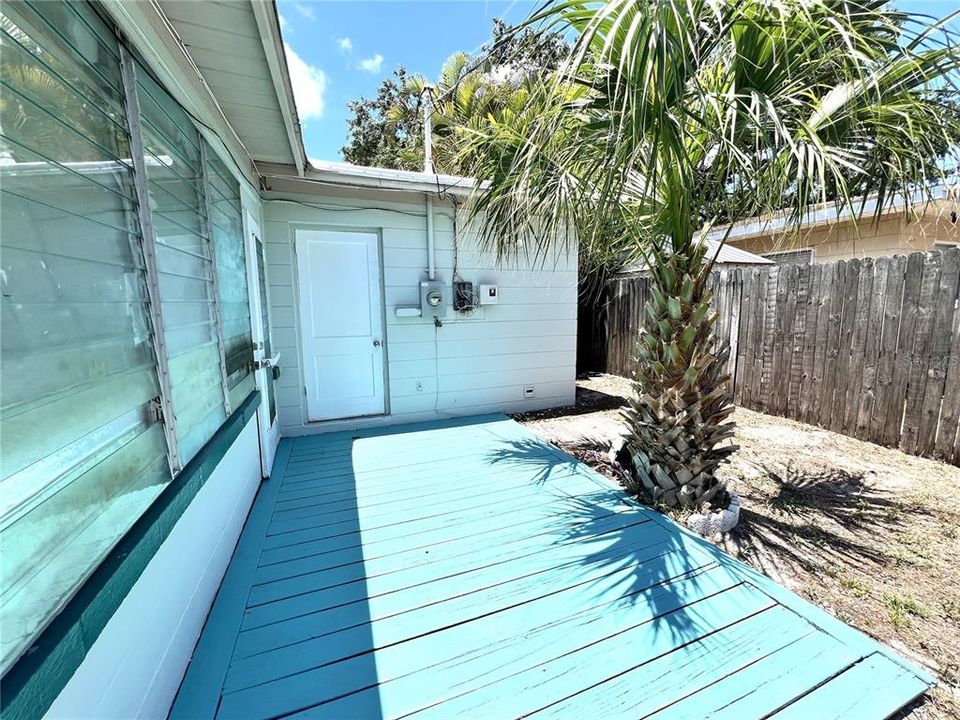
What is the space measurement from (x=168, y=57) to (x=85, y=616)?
2.10 meters

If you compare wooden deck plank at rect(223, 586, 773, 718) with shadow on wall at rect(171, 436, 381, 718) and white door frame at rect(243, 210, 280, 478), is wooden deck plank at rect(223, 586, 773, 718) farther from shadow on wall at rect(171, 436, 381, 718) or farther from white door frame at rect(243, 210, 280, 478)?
white door frame at rect(243, 210, 280, 478)

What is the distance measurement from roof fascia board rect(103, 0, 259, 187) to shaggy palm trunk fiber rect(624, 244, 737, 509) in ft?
8.78

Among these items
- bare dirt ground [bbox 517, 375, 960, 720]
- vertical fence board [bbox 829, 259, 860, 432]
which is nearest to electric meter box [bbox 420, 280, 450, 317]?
bare dirt ground [bbox 517, 375, 960, 720]

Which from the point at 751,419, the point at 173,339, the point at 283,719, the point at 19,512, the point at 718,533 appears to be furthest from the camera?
the point at 751,419

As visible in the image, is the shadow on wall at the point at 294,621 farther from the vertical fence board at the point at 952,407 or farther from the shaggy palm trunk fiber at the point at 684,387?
the vertical fence board at the point at 952,407

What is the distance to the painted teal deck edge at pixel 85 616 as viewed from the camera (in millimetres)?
761

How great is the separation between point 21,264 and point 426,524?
7.61 feet

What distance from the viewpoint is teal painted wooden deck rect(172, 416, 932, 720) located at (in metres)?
1.51

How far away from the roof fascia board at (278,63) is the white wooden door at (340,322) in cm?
156

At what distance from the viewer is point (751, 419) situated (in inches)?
194

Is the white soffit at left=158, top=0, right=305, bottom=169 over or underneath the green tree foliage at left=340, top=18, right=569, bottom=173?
underneath

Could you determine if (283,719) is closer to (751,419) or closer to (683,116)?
(683,116)

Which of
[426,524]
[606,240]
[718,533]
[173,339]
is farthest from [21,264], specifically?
[718,533]

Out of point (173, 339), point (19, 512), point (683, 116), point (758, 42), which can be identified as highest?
point (758, 42)
